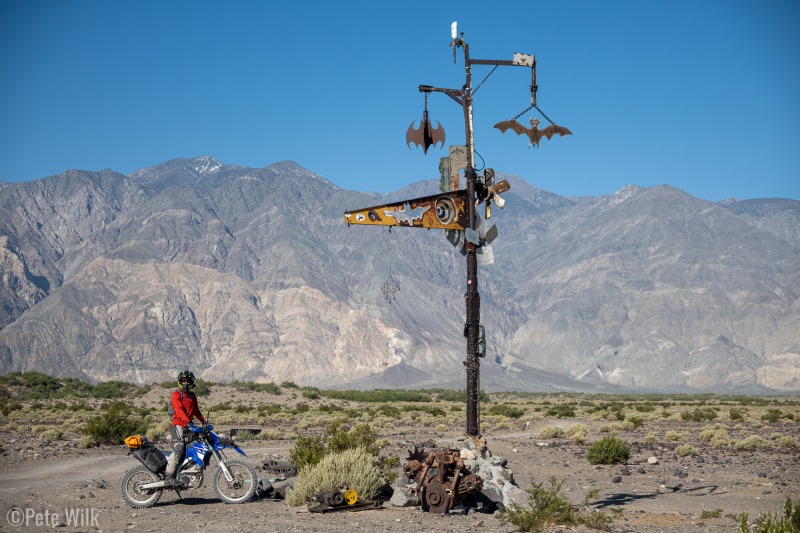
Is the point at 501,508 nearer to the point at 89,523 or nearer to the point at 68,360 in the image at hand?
the point at 89,523

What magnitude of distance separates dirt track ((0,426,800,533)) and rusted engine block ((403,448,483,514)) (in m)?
0.24

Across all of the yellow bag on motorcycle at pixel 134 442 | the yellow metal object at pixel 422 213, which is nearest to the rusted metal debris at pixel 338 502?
the yellow bag on motorcycle at pixel 134 442

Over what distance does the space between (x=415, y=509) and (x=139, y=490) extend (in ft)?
14.7

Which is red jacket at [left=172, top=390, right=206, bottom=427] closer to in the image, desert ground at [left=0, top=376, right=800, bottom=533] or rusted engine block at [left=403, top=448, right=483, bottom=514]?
desert ground at [left=0, top=376, right=800, bottom=533]

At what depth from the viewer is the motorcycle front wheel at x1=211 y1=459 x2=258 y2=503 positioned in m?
13.8

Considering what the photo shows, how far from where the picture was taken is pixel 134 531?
37.5 ft

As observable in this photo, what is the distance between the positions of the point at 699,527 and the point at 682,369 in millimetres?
180068

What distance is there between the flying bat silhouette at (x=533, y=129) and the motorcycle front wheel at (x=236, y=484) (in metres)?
7.07

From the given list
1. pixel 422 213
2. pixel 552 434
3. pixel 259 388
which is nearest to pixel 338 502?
pixel 422 213

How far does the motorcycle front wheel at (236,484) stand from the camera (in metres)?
13.8

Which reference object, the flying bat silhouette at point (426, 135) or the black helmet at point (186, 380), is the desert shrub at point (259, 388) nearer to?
the black helmet at point (186, 380)

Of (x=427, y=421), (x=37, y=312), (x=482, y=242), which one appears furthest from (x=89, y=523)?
(x=37, y=312)

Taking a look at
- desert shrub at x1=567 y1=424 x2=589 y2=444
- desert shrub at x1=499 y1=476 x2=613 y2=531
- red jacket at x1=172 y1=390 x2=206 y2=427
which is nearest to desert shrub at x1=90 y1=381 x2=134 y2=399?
desert shrub at x1=567 y1=424 x2=589 y2=444

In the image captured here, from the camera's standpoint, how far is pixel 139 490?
44.4 feet
